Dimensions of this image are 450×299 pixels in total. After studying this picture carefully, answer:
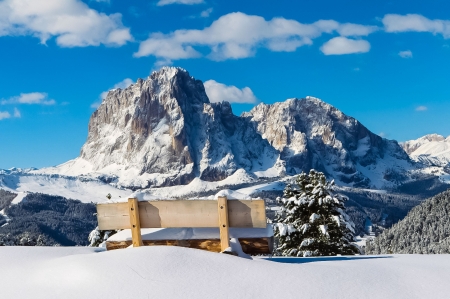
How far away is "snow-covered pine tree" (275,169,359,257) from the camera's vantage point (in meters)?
24.7

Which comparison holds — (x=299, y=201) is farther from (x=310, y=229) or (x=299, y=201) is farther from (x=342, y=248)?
(x=342, y=248)

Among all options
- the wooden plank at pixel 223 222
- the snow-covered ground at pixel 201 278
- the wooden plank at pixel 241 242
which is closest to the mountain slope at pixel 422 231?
the wooden plank at pixel 241 242

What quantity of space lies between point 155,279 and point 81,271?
4.31ft

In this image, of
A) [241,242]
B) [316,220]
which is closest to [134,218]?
[241,242]

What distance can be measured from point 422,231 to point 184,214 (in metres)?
120

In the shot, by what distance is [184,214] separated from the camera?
379 inches

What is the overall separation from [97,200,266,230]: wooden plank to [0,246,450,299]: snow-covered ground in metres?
1.01

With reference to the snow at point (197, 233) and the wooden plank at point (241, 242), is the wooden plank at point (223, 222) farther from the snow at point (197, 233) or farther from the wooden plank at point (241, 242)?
the wooden plank at point (241, 242)

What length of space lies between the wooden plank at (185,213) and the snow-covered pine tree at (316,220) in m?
14.9

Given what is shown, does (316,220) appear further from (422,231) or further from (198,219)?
(422,231)

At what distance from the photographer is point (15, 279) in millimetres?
8375

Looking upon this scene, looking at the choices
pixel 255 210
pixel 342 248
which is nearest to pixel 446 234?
pixel 342 248

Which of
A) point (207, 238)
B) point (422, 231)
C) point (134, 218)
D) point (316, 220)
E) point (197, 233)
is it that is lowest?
point (422, 231)

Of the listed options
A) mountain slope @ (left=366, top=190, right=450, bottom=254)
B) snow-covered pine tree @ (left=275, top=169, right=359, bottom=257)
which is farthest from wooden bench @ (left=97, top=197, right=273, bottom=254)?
mountain slope @ (left=366, top=190, right=450, bottom=254)
